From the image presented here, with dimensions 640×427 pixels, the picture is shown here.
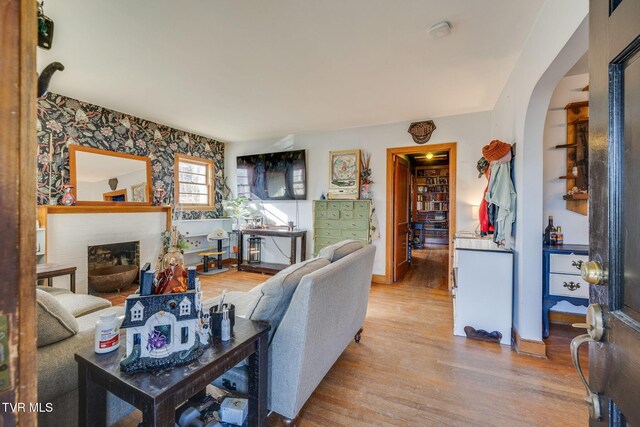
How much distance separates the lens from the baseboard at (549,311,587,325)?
272 centimetres

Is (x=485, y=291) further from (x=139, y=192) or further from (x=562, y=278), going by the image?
(x=139, y=192)

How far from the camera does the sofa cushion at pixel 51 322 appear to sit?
1177mm

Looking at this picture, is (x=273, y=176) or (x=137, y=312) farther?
(x=273, y=176)

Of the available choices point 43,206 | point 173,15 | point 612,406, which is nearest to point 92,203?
point 43,206

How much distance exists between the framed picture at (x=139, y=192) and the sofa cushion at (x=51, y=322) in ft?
11.0

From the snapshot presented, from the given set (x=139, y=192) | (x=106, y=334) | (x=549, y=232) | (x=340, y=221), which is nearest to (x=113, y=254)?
(x=139, y=192)

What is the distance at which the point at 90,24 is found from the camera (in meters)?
2.02

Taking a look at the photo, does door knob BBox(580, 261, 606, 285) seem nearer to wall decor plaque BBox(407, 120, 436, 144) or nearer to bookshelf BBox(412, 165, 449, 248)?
wall decor plaque BBox(407, 120, 436, 144)

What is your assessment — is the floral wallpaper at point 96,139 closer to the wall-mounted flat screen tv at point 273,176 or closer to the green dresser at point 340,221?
the wall-mounted flat screen tv at point 273,176

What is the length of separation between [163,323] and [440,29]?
2543 millimetres

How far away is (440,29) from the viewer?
2.03 m

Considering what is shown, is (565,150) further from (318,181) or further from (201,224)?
(201,224)

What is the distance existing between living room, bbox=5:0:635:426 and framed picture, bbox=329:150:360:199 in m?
0.04

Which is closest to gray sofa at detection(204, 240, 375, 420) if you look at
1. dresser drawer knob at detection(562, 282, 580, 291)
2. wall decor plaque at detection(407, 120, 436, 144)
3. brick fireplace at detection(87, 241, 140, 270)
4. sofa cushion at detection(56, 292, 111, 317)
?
sofa cushion at detection(56, 292, 111, 317)
